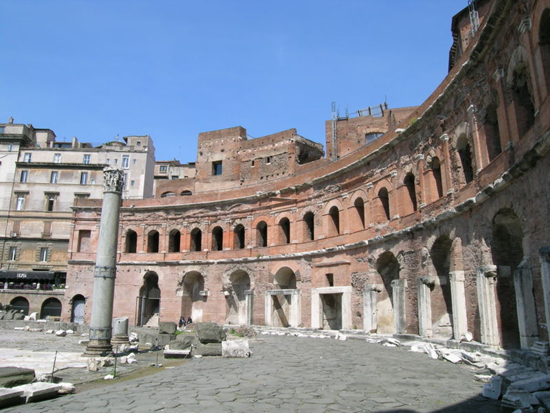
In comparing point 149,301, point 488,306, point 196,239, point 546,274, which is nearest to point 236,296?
point 196,239

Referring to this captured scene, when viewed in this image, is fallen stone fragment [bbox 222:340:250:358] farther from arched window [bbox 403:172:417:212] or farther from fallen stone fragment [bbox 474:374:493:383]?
arched window [bbox 403:172:417:212]

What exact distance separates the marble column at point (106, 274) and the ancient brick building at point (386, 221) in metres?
9.50

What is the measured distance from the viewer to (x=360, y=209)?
21969 mm

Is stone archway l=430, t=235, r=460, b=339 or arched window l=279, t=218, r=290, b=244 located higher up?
arched window l=279, t=218, r=290, b=244

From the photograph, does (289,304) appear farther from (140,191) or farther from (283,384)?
(140,191)

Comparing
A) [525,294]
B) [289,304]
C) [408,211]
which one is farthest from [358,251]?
[525,294]

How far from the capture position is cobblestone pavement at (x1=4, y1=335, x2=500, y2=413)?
6660 millimetres

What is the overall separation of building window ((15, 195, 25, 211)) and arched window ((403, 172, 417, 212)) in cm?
3513

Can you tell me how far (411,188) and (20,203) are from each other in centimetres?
3558

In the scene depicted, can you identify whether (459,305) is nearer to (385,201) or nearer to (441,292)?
(441,292)

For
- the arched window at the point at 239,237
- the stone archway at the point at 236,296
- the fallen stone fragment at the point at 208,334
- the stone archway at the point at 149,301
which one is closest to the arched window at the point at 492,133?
the fallen stone fragment at the point at 208,334

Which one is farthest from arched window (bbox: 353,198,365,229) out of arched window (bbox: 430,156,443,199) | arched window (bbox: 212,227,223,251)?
arched window (bbox: 212,227,223,251)

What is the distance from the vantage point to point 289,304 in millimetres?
25125

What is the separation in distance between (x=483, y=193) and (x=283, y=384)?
23.6 feet
